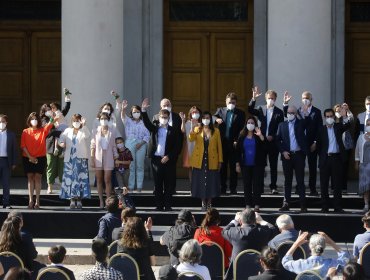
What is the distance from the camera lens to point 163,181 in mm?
21031

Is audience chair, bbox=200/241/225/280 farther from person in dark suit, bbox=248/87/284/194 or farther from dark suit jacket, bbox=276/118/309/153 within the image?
person in dark suit, bbox=248/87/284/194

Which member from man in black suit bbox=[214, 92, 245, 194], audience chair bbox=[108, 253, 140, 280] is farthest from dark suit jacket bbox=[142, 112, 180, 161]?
audience chair bbox=[108, 253, 140, 280]

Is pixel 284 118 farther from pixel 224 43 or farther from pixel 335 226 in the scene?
pixel 224 43

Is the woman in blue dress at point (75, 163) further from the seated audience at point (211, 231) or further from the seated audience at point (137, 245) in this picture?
the seated audience at point (137, 245)

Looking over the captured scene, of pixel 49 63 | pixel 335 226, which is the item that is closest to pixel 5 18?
pixel 49 63

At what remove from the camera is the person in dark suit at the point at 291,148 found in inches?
814

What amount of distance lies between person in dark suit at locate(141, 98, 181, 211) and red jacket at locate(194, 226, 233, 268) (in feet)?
17.6

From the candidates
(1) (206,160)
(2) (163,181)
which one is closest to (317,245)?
(1) (206,160)

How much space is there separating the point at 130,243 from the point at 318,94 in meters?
10.7

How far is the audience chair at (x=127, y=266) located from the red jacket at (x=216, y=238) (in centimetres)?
206

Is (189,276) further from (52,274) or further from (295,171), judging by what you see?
(295,171)

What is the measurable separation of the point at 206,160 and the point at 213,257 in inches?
253

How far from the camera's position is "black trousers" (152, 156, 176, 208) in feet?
68.7

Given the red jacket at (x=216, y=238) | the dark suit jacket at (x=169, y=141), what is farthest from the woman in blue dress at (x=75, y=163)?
the red jacket at (x=216, y=238)
